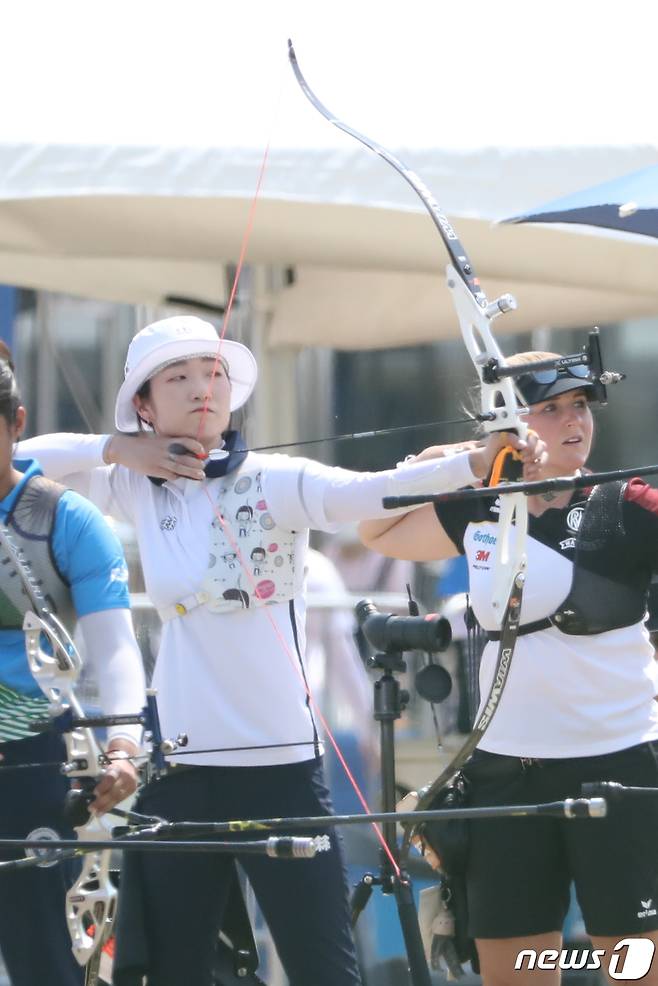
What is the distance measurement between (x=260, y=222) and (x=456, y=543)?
135 centimetres

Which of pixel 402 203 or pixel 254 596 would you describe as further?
pixel 402 203

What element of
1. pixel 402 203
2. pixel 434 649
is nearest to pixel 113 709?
pixel 434 649

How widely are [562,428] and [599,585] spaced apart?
0.28 m

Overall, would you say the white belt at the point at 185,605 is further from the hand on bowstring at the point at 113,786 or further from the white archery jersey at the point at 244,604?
the hand on bowstring at the point at 113,786

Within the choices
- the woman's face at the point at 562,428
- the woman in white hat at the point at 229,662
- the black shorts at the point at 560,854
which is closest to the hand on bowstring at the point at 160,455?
the woman in white hat at the point at 229,662

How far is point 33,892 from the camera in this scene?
7.23 feet

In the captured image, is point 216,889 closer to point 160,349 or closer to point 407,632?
point 407,632

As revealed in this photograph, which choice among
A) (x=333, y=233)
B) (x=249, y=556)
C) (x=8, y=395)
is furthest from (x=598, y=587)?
(x=333, y=233)

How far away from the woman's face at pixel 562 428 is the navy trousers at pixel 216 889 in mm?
658

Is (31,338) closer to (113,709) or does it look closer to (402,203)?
(402,203)

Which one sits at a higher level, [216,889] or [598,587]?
[598,587]

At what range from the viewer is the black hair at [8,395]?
230cm

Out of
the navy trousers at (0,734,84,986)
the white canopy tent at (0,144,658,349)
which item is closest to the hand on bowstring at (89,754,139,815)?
the navy trousers at (0,734,84,986)

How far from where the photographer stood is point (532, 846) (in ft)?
8.07
